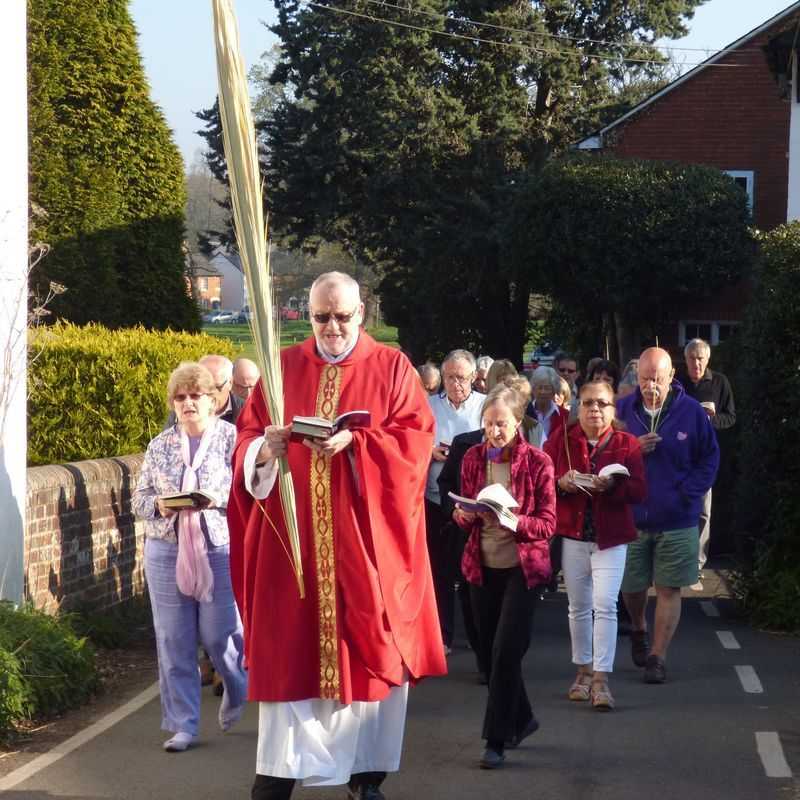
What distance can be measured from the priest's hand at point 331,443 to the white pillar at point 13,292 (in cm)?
347

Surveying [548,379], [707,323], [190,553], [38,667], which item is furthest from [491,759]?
[707,323]

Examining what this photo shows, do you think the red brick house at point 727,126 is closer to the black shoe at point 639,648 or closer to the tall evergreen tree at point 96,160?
the tall evergreen tree at point 96,160

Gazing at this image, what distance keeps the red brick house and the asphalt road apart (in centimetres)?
2427

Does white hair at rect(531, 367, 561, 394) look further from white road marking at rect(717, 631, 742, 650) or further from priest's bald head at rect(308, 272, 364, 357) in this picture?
priest's bald head at rect(308, 272, 364, 357)

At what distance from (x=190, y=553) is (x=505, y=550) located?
1.62 metres

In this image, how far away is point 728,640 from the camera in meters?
11.2

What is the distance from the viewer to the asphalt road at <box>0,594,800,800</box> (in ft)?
22.9

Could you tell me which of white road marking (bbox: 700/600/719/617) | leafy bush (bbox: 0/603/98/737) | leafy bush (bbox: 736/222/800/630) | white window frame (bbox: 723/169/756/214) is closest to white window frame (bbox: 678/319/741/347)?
white window frame (bbox: 723/169/756/214)

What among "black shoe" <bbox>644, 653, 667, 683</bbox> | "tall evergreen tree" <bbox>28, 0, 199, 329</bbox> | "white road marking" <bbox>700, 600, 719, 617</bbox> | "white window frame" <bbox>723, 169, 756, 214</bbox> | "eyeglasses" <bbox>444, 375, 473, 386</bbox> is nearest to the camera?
"black shoe" <bbox>644, 653, 667, 683</bbox>

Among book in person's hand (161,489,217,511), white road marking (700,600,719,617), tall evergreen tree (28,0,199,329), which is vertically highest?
tall evergreen tree (28,0,199,329)

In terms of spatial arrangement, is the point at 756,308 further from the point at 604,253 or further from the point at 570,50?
the point at 570,50

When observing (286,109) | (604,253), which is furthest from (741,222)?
(286,109)

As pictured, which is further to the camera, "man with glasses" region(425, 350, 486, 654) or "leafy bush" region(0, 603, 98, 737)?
"man with glasses" region(425, 350, 486, 654)

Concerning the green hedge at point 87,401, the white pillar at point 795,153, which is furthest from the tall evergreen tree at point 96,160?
the white pillar at point 795,153
